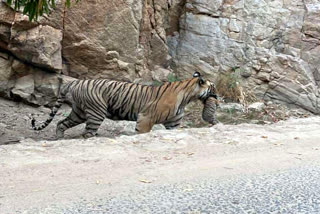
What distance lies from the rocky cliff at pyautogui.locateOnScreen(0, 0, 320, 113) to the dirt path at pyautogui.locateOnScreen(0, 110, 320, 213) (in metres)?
4.69

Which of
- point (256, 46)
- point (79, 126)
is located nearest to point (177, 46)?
point (256, 46)

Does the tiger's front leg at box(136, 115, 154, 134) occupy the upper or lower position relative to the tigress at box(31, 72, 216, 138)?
lower

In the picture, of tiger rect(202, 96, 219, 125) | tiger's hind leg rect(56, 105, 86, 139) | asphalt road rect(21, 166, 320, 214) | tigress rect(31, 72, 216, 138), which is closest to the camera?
asphalt road rect(21, 166, 320, 214)

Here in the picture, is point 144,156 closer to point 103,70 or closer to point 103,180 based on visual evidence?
point 103,180

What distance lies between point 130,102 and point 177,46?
16.9 feet

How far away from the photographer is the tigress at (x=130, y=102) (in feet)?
24.5

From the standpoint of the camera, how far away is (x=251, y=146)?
572cm

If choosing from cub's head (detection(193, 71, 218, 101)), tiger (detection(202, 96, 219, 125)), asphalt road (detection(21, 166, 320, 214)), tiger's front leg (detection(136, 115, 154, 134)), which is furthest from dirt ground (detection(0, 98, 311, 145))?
asphalt road (detection(21, 166, 320, 214))

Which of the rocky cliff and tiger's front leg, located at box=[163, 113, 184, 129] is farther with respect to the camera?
the rocky cliff

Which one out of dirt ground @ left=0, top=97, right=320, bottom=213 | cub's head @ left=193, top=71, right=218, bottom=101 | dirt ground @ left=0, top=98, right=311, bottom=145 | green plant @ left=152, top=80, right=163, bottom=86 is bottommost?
dirt ground @ left=0, top=98, right=311, bottom=145

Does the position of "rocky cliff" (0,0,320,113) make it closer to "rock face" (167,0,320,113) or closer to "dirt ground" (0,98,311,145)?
"rock face" (167,0,320,113)

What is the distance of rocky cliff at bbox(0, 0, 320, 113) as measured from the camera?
32.4 feet

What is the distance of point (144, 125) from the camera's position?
7359 mm

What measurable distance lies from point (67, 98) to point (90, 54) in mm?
2716
